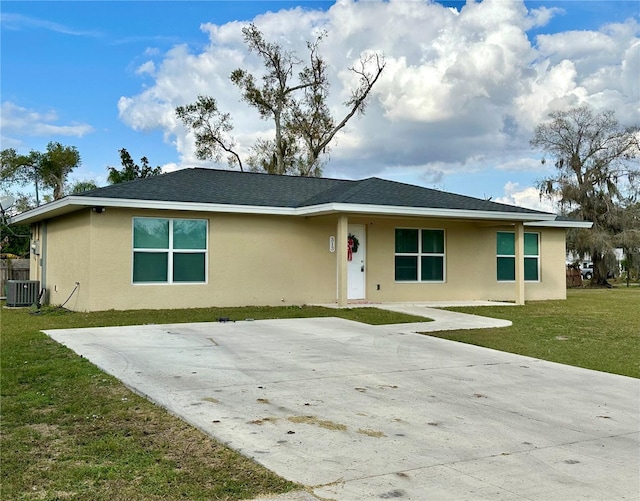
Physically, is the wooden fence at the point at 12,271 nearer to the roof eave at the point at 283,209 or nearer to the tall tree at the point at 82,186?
the roof eave at the point at 283,209

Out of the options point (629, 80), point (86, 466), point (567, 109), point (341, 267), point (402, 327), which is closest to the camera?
point (86, 466)

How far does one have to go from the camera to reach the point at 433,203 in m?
15.5

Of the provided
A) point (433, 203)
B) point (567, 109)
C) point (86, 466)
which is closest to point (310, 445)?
point (86, 466)

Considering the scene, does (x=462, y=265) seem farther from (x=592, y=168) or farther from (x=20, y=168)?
(x=20, y=168)

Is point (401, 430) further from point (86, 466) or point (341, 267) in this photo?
point (341, 267)

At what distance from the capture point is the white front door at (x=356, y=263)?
52.4 ft

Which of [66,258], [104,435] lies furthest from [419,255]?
[104,435]

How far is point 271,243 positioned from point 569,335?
7622 millimetres

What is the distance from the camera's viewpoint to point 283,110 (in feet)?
124

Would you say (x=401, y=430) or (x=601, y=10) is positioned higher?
(x=601, y=10)

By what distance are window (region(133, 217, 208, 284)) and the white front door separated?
398 centimetres

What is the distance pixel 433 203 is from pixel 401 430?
11276 millimetres

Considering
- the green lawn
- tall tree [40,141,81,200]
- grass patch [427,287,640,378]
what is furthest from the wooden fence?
tall tree [40,141,81,200]

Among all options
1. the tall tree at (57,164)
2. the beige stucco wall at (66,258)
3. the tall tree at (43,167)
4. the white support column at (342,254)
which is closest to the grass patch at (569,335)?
the white support column at (342,254)
